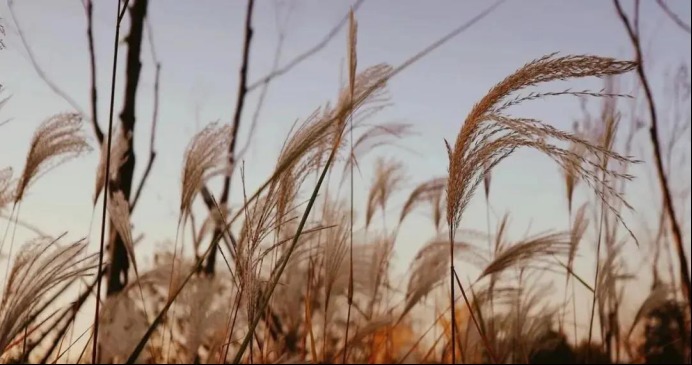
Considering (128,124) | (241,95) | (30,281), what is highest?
(241,95)

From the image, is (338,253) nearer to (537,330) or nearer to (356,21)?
(356,21)

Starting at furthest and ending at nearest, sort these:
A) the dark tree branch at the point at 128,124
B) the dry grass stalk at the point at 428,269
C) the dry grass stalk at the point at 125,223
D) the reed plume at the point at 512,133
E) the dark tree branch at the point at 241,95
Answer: the dark tree branch at the point at 241,95
the dark tree branch at the point at 128,124
the dry grass stalk at the point at 428,269
the dry grass stalk at the point at 125,223
the reed plume at the point at 512,133

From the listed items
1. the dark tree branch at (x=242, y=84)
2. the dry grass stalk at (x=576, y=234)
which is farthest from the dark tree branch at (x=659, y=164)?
the dark tree branch at (x=242, y=84)

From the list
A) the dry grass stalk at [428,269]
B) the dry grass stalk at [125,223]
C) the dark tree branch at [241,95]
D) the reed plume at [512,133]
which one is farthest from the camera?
the dark tree branch at [241,95]

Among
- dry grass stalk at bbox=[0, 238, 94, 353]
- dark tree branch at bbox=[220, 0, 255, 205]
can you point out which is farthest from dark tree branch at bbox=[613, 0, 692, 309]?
dry grass stalk at bbox=[0, 238, 94, 353]

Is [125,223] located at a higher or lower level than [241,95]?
lower

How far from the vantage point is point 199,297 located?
2273 mm

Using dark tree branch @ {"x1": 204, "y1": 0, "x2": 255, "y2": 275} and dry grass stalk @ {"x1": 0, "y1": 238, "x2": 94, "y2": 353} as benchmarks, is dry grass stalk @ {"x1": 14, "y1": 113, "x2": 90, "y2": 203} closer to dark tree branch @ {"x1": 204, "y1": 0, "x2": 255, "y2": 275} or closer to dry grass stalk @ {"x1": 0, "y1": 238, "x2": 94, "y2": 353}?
dry grass stalk @ {"x1": 0, "y1": 238, "x2": 94, "y2": 353}

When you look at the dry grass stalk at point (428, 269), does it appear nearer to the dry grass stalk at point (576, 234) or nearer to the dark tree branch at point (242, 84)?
the dry grass stalk at point (576, 234)

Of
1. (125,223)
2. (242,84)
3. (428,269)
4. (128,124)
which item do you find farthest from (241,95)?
(125,223)

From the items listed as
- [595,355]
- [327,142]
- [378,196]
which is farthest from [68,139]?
[595,355]

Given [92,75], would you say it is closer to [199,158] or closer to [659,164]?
[199,158]

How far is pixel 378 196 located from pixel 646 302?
91 centimetres

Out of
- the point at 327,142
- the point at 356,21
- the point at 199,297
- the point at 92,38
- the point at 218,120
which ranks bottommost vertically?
the point at 199,297
